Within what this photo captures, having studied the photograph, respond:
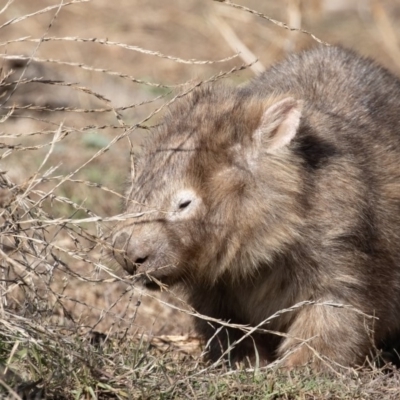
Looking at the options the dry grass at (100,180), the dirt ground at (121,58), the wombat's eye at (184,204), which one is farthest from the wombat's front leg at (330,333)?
the dirt ground at (121,58)

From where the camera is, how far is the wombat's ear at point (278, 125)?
4898 millimetres

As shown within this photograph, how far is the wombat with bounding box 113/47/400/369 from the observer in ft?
15.9

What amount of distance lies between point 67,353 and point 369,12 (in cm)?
1064

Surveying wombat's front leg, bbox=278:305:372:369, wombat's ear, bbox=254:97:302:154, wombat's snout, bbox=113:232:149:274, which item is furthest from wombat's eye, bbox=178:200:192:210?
wombat's front leg, bbox=278:305:372:369

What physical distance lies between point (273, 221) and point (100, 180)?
380cm

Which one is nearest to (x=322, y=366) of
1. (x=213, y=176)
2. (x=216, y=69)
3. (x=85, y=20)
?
(x=213, y=176)

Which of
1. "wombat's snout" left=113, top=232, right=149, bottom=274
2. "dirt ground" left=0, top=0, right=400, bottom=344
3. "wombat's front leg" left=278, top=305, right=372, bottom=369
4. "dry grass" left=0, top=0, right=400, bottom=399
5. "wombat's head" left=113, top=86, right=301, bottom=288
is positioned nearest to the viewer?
"dry grass" left=0, top=0, right=400, bottom=399

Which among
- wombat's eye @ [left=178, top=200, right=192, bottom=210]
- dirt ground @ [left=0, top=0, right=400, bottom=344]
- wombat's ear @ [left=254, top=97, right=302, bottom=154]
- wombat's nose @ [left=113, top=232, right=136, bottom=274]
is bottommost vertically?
dirt ground @ [left=0, top=0, right=400, bottom=344]

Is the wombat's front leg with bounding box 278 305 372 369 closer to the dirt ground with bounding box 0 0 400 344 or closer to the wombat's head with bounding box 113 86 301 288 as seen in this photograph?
the wombat's head with bounding box 113 86 301 288

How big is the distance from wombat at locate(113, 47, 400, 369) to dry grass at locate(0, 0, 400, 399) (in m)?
0.20

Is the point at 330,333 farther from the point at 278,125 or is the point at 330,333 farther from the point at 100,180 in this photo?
the point at 100,180

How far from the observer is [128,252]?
458cm

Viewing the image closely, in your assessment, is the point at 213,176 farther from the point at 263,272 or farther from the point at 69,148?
the point at 69,148

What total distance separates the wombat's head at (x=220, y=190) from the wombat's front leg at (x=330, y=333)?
0.42 metres
